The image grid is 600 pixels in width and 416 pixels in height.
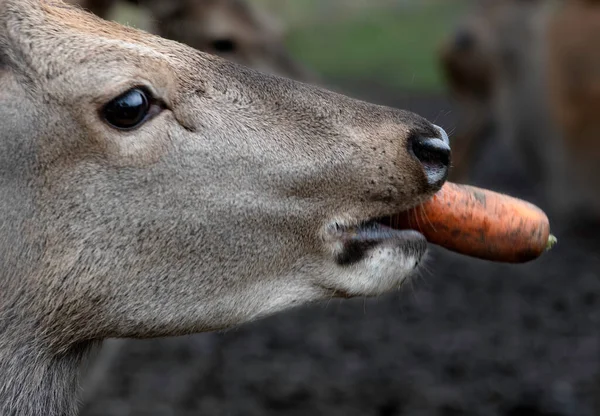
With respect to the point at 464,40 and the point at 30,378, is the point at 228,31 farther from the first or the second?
the point at 464,40

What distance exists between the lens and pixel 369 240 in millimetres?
3123

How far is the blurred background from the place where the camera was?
6.46 m

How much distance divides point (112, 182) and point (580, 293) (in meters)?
6.36

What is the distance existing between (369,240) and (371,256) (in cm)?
5

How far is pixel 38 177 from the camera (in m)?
2.90

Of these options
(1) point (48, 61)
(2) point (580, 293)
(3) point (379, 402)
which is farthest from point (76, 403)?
(2) point (580, 293)

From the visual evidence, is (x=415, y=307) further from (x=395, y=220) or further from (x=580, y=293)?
(x=395, y=220)

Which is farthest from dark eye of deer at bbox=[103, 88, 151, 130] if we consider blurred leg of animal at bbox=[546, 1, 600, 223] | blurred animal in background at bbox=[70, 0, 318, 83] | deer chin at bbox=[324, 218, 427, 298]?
blurred leg of animal at bbox=[546, 1, 600, 223]

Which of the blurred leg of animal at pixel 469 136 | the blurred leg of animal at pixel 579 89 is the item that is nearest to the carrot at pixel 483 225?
the blurred leg of animal at pixel 579 89

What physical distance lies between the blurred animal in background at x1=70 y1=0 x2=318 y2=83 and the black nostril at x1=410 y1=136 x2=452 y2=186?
3.00m

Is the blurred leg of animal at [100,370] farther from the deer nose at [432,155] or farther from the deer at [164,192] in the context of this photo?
the deer nose at [432,155]

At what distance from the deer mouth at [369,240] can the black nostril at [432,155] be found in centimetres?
19

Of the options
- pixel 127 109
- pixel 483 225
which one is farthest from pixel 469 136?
pixel 127 109

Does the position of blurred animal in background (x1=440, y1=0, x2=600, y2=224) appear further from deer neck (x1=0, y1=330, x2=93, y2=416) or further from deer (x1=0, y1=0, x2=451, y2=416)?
deer neck (x1=0, y1=330, x2=93, y2=416)
